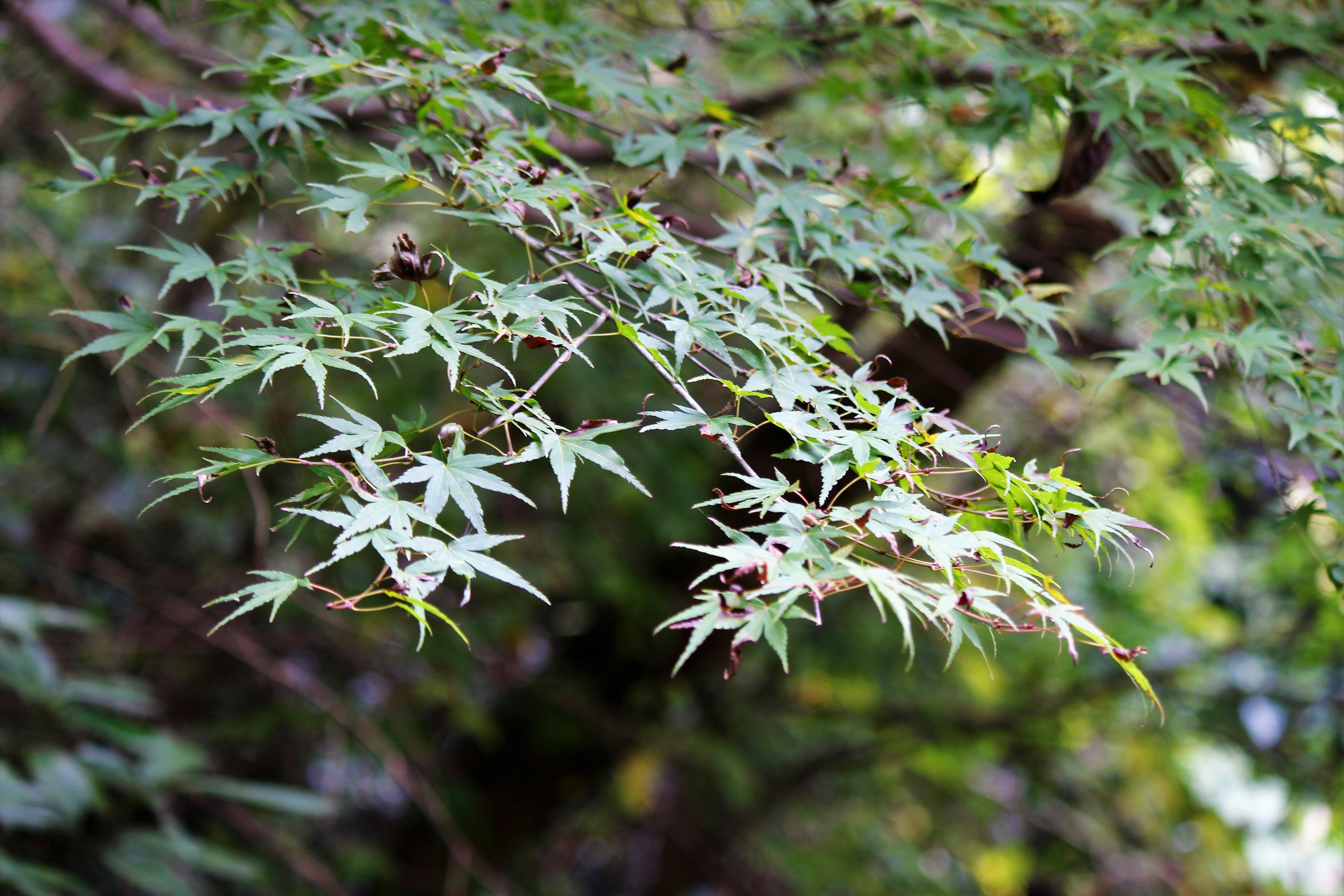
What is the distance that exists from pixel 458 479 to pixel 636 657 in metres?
2.38

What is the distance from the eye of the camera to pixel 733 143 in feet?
4.34

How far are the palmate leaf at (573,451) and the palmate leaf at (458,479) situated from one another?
0.03 meters

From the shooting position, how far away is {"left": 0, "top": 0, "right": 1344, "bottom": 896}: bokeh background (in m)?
2.40

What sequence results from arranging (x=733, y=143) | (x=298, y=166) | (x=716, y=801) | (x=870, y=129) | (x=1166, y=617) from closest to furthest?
(x=733, y=143)
(x=298, y=166)
(x=870, y=129)
(x=1166, y=617)
(x=716, y=801)

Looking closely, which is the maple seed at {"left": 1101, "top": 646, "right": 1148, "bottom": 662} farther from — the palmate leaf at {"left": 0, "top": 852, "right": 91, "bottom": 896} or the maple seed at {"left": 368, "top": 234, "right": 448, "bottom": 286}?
the palmate leaf at {"left": 0, "top": 852, "right": 91, "bottom": 896}

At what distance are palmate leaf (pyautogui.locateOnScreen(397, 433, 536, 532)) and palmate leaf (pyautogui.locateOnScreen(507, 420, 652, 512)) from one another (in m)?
0.03

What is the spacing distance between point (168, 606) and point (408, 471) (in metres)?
2.29

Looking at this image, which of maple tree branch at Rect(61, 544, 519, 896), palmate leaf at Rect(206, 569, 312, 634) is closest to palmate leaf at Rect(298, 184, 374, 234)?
palmate leaf at Rect(206, 569, 312, 634)

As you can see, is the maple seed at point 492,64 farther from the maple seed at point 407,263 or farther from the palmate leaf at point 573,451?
the palmate leaf at point 573,451

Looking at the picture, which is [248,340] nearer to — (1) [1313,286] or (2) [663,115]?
(2) [663,115]

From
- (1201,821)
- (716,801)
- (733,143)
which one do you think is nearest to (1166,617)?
(1201,821)

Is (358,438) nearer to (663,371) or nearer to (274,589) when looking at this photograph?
(274,589)

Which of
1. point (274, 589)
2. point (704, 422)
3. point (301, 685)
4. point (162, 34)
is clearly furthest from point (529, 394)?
point (301, 685)

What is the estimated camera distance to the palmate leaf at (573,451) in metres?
0.82
